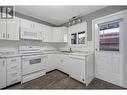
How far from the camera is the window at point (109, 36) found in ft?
7.10

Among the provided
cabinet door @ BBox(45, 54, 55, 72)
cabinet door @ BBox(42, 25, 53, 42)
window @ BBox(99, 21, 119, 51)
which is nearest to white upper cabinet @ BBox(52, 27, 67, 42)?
cabinet door @ BBox(42, 25, 53, 42)

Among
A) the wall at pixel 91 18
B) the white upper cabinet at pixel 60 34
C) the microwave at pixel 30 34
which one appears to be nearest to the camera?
the wall at pixel 91 18

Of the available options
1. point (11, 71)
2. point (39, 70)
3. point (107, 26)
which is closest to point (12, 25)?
point (11, 71)

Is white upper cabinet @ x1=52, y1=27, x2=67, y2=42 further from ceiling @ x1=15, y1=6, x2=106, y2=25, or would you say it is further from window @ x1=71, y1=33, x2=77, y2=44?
ceiling @ x1=15, y1=6, x2=106, y2=25

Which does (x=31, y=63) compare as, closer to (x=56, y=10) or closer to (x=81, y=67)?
(x=81, y=67)

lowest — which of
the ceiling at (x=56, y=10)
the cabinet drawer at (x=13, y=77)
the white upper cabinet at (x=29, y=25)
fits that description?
the cabinet drawer at (x=13, y=77)

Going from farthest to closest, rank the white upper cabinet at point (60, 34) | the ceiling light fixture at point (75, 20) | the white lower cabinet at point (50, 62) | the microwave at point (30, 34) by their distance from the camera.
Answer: the white upper cabinet at point (60, 34), the white lower cabinet at point (50, 62), the ceiling light fixture at point (75, 20), the microwave at point (30, 34)

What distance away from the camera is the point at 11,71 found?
206 centimetres

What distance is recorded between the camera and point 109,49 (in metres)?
2.30

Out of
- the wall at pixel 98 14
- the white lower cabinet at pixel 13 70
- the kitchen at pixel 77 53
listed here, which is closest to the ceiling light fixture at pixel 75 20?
the kitchen at pixel 77 53

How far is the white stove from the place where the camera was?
2346mm

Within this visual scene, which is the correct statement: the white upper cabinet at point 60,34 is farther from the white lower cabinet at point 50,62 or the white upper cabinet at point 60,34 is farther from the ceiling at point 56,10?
the ceiling at point 56,10

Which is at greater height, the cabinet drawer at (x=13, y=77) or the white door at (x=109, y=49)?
the white door at (x=109, y=49)

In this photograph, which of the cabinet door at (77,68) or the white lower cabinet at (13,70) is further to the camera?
the cabinet door at (77,68)
